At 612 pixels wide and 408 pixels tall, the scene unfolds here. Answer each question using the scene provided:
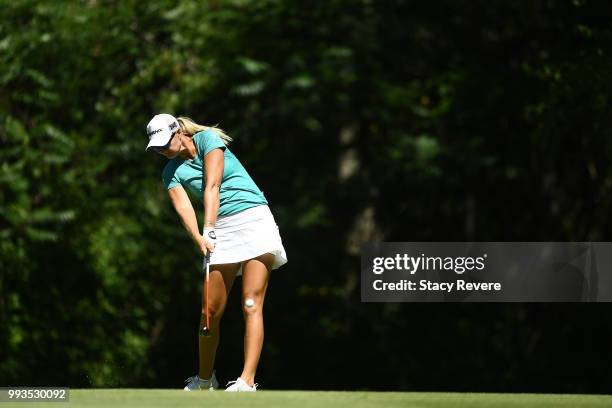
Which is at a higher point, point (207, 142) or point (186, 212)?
point (207, 142)

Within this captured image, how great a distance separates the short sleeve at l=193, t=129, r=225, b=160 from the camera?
8.59 m

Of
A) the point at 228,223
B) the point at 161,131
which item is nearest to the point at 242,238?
the point at 228,223

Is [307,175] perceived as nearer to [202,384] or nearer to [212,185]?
[202,384]

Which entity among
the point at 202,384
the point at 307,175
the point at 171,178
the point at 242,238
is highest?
the point at 171,178

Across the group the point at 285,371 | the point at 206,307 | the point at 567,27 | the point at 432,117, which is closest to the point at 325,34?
the point at 432,117

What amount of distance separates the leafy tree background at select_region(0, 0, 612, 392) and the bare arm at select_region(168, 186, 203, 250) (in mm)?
7005

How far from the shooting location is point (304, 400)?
8055 millimetres

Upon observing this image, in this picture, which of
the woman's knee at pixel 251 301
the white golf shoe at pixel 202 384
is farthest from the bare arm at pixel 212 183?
the white golf shoe at pixel 202 384

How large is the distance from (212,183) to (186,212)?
311 millimetres

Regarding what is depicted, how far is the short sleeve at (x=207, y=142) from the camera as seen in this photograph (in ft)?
28.2

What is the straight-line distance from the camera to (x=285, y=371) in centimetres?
2170

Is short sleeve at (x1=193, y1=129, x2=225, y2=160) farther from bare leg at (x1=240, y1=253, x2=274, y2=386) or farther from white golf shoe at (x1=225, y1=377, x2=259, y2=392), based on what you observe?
white golf shoe at (x1=225, y1=377, x2=259, y2=392)

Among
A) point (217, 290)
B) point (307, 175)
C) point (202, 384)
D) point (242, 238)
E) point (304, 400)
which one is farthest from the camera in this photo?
point (307, 175)

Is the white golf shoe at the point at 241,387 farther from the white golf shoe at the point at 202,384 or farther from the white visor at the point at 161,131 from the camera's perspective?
the white visor at the point at 161,131
